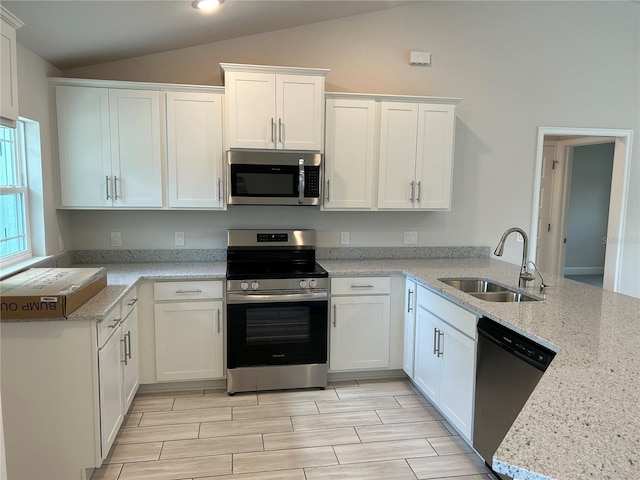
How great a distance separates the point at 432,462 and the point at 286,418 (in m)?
0.98

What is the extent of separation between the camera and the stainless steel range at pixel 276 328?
3.25 meters

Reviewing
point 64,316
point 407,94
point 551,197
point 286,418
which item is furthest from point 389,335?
point 551,197

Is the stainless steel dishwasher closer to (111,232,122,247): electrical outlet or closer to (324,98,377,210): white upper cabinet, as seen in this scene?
(324,98,377,210): white upper cabinet

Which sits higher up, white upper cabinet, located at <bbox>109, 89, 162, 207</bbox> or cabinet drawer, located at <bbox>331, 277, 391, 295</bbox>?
white upper cabinet, located at <bbox>109, 89, 162, 207</bbox>

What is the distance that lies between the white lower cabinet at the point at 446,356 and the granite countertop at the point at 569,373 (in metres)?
0.13

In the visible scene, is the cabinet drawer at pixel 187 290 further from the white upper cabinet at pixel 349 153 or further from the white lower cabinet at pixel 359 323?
the white upper cabinet at pixel 349 153

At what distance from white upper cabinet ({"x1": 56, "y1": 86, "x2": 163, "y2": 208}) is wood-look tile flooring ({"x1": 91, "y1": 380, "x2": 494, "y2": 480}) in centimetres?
154

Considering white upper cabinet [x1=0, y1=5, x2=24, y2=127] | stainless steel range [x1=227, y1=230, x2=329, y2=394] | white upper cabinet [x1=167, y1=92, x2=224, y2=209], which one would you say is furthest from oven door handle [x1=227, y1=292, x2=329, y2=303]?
white upper cabinet [x1=0, y1=5, x2=24, y2=127]

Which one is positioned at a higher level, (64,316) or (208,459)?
(64,316)

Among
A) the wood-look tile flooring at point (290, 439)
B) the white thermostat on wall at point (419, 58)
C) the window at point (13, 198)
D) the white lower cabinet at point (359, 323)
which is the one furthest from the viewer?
the white thermostat on wall at point (419, 58)

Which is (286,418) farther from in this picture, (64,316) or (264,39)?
(264,39)

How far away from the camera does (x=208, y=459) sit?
8.34 feet

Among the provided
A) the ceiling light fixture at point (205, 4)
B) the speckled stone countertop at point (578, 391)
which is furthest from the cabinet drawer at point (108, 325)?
the speckled stone countertop at point (578, 391)

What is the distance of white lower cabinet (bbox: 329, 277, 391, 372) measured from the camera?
135 inches
